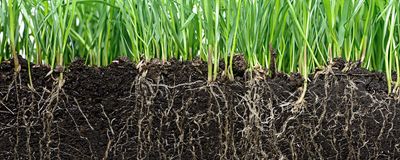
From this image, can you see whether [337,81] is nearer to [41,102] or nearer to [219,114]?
[219,114]

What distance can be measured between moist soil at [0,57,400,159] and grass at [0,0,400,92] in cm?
5

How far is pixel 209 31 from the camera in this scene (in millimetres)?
1002

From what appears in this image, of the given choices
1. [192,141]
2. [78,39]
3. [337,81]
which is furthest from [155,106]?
[337,81]

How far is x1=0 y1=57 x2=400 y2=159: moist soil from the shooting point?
1000 millimetres

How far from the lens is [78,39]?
106cm

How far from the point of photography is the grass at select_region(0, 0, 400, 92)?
1.01 meters

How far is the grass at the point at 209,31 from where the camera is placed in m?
1.01

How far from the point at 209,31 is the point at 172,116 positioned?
210mm

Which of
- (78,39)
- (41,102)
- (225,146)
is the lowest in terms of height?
(225,146)

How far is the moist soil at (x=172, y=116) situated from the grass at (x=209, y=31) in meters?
0.05

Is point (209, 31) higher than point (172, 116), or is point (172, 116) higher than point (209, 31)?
point (209, 31)

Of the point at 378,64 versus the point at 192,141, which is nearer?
the point at 192,141

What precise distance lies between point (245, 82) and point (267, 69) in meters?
0.07

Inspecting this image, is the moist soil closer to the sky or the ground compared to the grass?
closer to the ground
